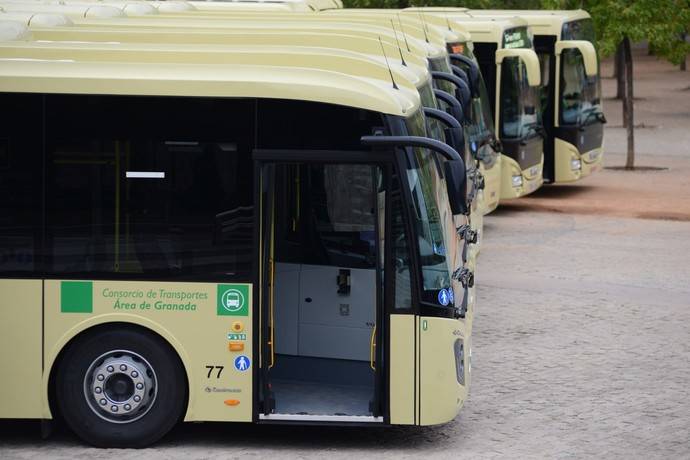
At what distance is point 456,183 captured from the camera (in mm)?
9445

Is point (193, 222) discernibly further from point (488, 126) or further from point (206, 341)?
point (488, 126)

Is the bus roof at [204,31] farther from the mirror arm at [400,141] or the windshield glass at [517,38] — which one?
the windshield glass at [517,38]

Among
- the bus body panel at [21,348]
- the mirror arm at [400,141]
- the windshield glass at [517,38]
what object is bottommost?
the bus body panel at [21,348]

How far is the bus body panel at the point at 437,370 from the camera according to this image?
388 inches

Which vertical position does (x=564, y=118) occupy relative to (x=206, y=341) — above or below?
above

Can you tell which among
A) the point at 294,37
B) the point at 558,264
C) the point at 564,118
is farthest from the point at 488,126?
the point at 294,37

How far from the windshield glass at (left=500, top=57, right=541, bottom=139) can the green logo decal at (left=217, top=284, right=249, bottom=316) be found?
46.8 feet

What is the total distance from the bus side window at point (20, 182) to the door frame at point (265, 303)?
1.44 meters

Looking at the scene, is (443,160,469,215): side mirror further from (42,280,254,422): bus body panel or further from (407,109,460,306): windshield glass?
(42,280,254,422): bus body panel

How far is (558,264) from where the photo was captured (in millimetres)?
19125

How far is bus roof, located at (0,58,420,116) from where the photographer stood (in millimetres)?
9766

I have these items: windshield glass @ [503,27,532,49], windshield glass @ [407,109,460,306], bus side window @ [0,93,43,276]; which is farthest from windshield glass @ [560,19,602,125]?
bus side window @ [0,93,43,276]

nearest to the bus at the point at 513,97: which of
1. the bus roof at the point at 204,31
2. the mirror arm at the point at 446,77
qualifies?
the mirror arm at the point at 446,77

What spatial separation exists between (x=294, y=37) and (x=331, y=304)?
2939mm
